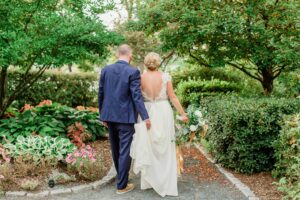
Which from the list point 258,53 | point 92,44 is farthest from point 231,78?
point 92,44

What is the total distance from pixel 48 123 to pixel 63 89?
15.4 feet

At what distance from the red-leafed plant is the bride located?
2668 mm

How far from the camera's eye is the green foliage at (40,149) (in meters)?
6.88

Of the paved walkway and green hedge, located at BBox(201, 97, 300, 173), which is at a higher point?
green hedge, located at BBox(201, 97, 300, 173)

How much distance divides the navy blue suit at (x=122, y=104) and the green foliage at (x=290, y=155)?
6.20 feet

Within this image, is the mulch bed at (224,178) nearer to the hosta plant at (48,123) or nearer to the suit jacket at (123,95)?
the suit jacket at (123,95)

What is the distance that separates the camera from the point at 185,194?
6.04 metres

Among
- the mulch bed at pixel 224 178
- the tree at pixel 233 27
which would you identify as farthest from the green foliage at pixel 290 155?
the tree at pixel 233 27

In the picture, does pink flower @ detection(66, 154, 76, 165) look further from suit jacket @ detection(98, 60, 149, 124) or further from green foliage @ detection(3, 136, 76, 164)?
suit jacket @ detection(98, 60, 149, 124)

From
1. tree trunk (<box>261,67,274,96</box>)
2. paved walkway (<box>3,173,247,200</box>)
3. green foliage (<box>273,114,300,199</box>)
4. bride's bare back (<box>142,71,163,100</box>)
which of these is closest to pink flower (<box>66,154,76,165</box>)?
paved walkway (<box>3,173,247,200</box>)

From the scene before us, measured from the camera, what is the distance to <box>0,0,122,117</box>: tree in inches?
280

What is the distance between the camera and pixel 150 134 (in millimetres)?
6105

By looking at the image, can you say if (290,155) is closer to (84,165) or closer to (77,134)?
(84,165)

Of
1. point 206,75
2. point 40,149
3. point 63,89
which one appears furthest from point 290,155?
point 206,75
